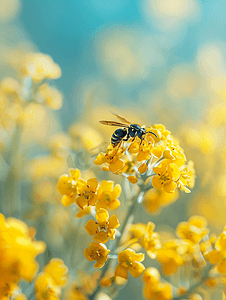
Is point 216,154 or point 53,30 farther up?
point 53,30

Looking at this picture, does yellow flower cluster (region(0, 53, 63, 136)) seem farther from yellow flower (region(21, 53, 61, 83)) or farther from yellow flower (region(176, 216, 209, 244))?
yellow flower (region(176, 216, 209, 244))

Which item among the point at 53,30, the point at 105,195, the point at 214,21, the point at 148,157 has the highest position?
the point at 214,21

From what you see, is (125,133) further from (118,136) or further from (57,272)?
(57,272)

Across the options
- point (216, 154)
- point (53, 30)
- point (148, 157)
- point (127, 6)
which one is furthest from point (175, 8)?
point (148, 157)

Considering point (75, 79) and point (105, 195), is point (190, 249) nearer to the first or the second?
point (105, 195)

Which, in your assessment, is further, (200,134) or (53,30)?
(53,30)
